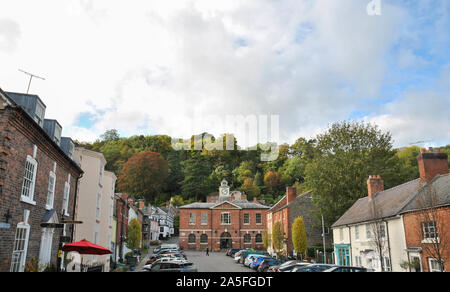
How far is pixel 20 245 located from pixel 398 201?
25.0m

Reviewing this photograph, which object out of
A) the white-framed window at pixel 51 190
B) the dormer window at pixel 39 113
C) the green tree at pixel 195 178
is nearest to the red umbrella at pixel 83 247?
the white-framed window at pixel 51 190

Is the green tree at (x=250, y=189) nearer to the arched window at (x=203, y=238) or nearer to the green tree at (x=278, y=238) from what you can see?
the arched window at (x=203, y=238)

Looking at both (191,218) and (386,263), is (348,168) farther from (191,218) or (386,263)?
(191,218)

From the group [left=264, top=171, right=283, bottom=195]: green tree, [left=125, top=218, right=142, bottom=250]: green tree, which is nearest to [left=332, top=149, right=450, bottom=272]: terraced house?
[left=125, top=218, right=142, bottom=250]: green tree

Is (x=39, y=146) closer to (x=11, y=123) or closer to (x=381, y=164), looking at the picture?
(x=11, y=123)

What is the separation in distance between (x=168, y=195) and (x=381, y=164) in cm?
7255

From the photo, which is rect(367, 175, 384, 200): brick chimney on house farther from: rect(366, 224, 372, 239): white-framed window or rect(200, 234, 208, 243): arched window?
rect(200, 234, 208, 243): arched window

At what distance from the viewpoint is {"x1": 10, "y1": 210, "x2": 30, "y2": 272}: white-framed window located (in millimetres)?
11984

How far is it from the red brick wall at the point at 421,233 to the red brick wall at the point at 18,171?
20728 mm

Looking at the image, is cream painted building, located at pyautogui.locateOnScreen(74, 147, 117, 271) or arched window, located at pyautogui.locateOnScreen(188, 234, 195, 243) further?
arched window, located at pyautogui.locateOnScreen(188, 234, 195, 243)

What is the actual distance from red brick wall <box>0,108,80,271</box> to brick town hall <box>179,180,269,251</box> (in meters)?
50.1

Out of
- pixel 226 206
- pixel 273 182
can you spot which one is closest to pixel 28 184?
pixel 226 206

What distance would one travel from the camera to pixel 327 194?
1549 inches

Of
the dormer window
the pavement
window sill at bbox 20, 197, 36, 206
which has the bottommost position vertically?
the pavement
